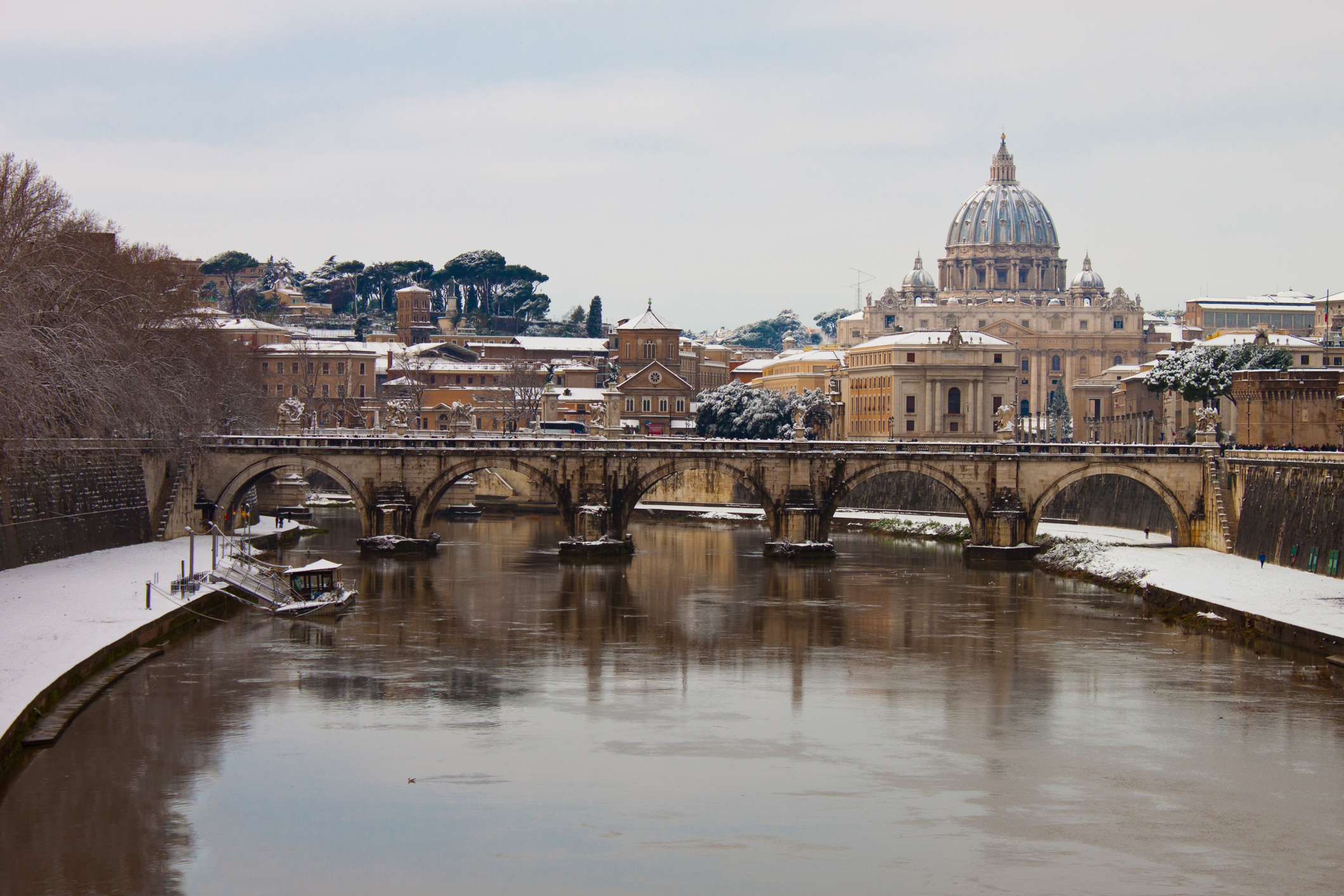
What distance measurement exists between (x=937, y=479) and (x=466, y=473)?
18089mm

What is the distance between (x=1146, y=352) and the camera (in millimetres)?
168250

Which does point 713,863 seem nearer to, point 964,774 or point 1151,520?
point 964,774

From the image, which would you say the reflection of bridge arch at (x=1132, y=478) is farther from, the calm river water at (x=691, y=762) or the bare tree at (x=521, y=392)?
the bare tree at (x=521, y=392)

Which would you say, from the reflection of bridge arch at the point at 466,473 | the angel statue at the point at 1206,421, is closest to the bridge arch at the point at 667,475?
the reflection of bridge arch at the point at 466,473

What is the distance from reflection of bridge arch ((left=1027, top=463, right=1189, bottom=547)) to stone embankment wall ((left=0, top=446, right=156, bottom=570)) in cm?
3262

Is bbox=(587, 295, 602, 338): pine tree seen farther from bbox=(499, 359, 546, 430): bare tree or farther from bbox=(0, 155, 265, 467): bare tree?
bbox=(0, 155, 265, 467): bare tree

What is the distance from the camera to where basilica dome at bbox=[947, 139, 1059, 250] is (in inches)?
7559

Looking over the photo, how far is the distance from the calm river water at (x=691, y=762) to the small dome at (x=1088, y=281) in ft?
462

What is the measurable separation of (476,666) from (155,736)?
939 centimetres

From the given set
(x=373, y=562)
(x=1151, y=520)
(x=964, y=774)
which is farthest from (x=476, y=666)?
(x=1151, y=520)

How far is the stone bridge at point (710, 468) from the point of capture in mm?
60188

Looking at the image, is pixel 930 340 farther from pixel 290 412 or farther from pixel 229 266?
pixel 229 266

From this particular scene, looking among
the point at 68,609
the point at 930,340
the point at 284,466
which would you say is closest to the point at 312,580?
the point at 68,609

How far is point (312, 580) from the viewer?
46.1 m
